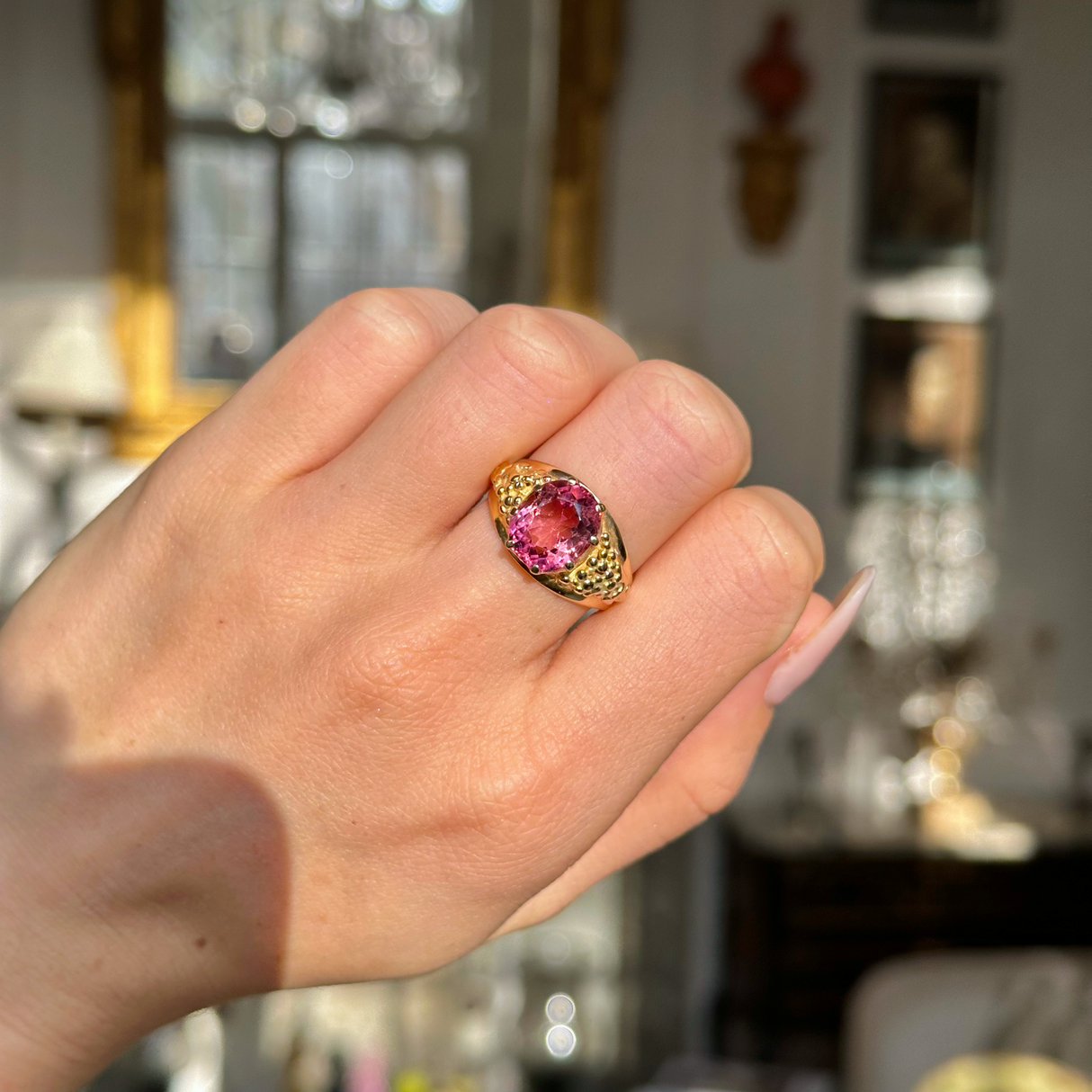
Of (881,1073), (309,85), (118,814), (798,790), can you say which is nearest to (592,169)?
(309,85)

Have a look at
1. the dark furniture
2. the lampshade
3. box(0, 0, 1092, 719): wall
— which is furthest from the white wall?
the lampshade

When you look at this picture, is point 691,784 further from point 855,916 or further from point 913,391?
point 913,391

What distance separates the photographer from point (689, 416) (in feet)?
1.53

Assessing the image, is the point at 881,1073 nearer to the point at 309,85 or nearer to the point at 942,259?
the point at 942,259

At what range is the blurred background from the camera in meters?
2.96

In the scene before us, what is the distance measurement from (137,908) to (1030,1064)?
6.32ft

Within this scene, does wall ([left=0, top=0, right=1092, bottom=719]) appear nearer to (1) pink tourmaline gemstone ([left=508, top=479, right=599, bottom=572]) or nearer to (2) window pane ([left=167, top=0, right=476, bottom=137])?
(2) window pane ([left=167, top=0, right=476, bottom=137])

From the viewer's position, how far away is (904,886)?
117 inches

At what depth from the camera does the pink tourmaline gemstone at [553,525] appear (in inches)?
17.5

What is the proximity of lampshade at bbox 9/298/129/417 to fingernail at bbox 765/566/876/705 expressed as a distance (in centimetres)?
235

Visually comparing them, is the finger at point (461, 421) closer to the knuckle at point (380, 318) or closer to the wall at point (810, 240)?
the knuckle at point (380, 318)

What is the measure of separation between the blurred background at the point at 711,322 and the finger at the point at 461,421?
2344 mm

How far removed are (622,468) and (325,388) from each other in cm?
14

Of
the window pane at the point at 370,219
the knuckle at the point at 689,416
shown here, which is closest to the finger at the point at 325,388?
the knuckle at the point at 689,416
